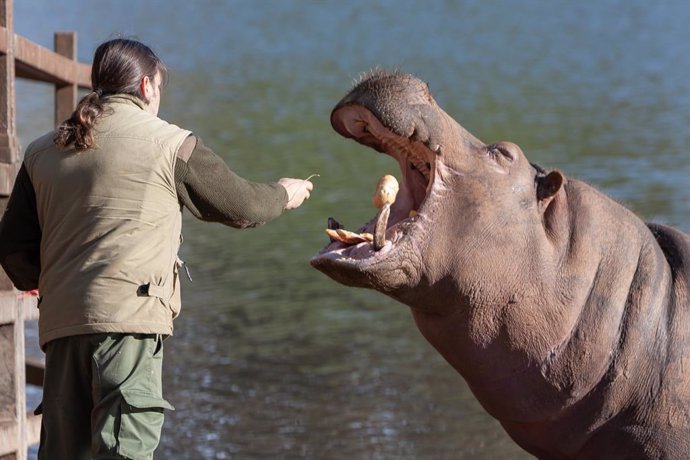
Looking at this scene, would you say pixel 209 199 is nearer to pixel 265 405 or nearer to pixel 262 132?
pixel 265 405

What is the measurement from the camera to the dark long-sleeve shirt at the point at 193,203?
3.39 meters

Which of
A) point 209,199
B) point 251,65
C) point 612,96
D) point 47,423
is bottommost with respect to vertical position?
point 251,65

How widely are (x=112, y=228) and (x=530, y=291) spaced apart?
1.25 m

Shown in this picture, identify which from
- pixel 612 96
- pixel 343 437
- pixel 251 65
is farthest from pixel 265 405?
pixel 251 65

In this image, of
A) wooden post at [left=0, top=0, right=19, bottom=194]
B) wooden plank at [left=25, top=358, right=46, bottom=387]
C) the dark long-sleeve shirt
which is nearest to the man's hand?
the dark long-sleeve shirt

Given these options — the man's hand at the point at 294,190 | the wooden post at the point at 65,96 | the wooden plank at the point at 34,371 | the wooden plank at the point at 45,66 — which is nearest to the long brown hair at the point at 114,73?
the man's hand at the point at 294,190

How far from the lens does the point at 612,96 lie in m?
18.4

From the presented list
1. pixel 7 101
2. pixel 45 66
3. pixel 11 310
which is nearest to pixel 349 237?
pixel 11 310

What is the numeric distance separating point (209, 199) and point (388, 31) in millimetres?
23407

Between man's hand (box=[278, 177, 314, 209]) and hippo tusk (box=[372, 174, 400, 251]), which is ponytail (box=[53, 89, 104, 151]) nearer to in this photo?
man's hand (box=[278, 177, 314, 209])

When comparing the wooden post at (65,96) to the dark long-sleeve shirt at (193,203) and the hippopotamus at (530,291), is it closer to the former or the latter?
the dark long-sleeve shirt at (193,203)

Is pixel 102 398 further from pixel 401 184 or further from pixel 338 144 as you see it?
pixel 338 144

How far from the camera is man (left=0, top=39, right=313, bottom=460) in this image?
327cm

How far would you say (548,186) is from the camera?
12.0ft
